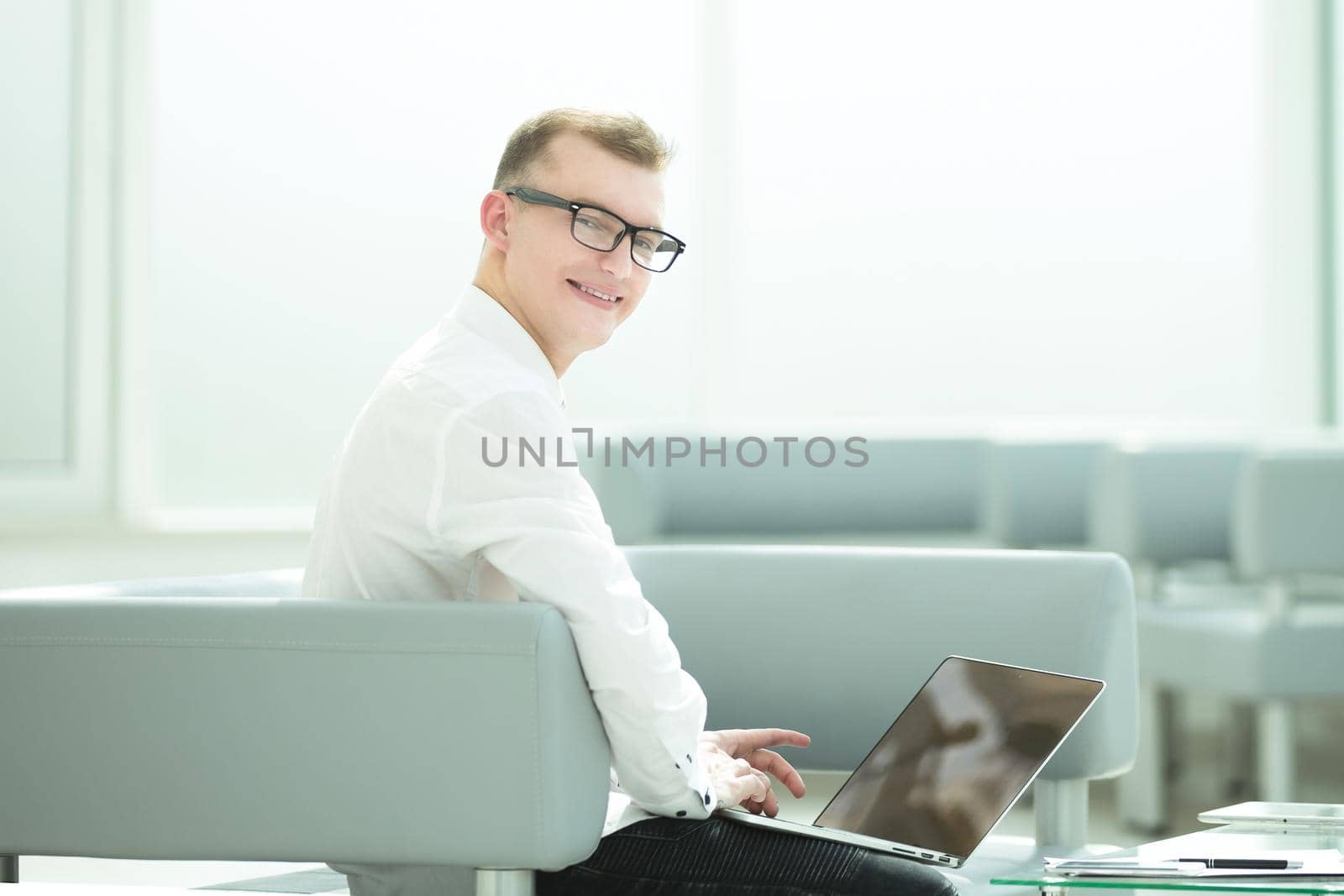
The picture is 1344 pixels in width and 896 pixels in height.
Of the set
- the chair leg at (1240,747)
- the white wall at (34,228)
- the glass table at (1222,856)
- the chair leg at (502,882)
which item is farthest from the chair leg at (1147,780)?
the white wall at (34,228)

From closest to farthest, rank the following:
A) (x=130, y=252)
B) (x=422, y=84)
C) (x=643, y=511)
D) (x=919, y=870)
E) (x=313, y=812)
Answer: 1. (x=313, y=812)
2. (x=919, y=870)
3. (x=643, y=511)
4. (x=130, y=252)
5. (x=422, y=84)

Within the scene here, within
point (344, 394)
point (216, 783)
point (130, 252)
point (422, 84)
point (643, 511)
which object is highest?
point (422, 84)

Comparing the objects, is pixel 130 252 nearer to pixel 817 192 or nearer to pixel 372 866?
pixel 817 192

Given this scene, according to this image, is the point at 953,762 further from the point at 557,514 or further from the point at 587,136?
the point at 587,136

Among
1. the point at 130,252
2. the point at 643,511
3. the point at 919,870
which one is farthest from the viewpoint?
the point at 130,252

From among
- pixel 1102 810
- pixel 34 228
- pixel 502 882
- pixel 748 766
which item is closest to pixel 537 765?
pixel 502 882

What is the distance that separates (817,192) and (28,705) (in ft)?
12.3

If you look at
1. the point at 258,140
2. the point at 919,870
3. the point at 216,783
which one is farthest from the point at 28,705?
the point at 258,140

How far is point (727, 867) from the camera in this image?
48.9 inches

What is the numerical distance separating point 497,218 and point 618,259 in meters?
0.14

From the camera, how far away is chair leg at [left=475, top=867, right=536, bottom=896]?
3.71ft

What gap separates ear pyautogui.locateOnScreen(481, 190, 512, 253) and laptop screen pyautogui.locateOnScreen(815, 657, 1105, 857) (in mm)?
673

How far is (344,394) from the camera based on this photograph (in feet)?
14.3

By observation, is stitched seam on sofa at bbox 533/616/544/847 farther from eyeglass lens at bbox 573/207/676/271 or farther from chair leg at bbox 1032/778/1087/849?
chair leg at bbox 1032/778/1087/849
